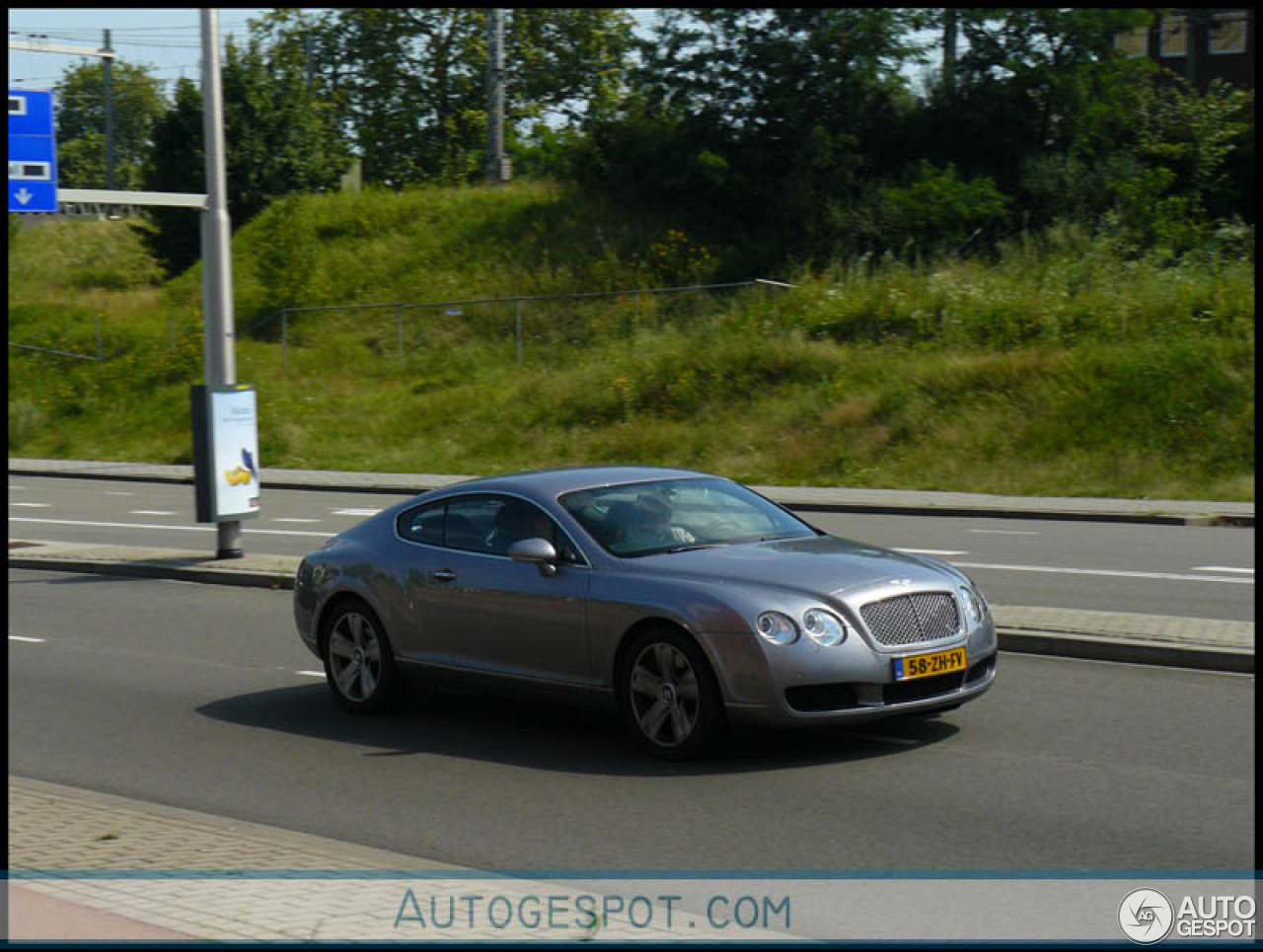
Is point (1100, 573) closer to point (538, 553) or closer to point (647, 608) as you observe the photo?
point (538, 553)

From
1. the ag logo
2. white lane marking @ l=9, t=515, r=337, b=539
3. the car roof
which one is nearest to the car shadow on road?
the car roof

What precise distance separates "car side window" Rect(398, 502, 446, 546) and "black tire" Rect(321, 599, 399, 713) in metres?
0.52

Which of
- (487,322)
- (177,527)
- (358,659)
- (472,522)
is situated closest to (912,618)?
(472,522)

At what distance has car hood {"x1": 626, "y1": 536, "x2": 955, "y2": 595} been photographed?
8.30 meters

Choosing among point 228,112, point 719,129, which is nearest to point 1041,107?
point 719,129

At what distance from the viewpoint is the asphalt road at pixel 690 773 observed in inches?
266

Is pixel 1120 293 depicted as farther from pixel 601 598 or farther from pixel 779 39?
pixel 601 598

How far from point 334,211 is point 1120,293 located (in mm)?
26587

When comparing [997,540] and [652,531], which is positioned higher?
[652,531]

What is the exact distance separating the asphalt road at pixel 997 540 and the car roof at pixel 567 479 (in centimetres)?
506

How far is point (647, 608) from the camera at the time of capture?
331 inches

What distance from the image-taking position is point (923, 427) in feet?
97.9
